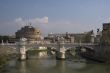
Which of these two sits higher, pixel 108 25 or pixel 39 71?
pixel 108 25

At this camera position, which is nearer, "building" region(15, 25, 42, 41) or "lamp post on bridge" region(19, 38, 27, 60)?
"lamp post on bridge" region(19, 38, 27, 60)

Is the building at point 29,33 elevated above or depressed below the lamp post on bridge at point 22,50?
above

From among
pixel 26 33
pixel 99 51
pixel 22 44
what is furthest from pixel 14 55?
pixel 26 33

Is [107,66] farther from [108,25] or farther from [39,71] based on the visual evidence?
[108,25]

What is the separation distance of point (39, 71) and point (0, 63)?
12.3ft

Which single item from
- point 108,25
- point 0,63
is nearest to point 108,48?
point 108,25

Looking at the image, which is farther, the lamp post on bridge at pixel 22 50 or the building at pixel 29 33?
the building at pixel 29 33

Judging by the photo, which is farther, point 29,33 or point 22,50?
point 29,33

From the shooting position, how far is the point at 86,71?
92.2 feet

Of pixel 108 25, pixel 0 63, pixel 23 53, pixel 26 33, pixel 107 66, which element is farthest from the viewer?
pixel 26 33

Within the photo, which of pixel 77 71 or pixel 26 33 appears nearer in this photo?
pixel 77 71

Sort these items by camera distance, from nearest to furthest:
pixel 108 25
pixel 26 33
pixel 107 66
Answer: pixel 107 66 < pixel 108 25 < pixel 26 33

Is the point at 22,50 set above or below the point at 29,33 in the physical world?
below

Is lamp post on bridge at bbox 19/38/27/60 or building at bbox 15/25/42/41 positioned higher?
building at bbox 15/25/42/41
